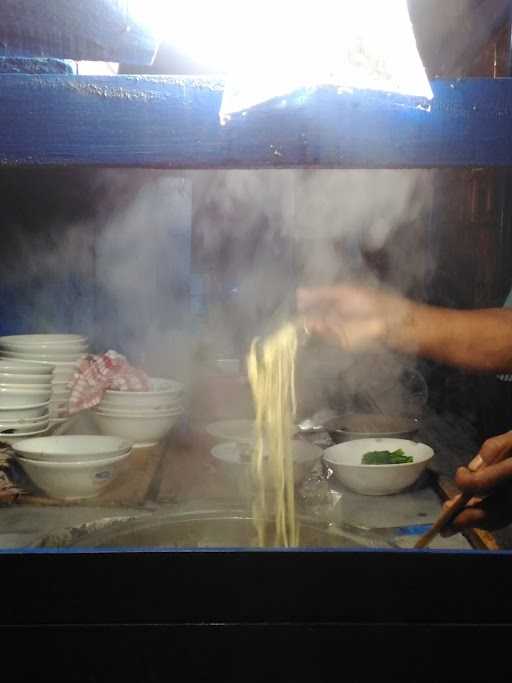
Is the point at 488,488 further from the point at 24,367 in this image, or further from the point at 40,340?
the point at 40,340

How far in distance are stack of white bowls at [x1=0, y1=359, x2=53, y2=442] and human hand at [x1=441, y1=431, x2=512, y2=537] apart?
7.04 ft

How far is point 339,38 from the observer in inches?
66.0

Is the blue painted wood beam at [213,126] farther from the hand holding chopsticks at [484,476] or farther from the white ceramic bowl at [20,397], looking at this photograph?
the white ceramic bowl at [20,397]

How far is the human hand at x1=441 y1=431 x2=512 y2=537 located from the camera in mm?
1847

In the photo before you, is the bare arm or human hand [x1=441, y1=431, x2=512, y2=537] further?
the bare arm

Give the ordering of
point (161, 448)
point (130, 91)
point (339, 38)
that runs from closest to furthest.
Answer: point (339, 38) < point (130, 91) < point (161, 448)

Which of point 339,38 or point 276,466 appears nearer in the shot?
point 339,38

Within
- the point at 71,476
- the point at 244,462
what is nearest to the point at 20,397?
the point at 71,476

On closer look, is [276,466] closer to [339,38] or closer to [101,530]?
[101,530]

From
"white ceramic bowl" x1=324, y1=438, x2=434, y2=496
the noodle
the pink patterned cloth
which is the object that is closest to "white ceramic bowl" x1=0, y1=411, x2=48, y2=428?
the pink patterned cloth

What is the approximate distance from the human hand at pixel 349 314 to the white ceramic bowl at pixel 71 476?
1143 millimetres

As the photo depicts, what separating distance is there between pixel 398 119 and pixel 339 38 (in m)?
0.37

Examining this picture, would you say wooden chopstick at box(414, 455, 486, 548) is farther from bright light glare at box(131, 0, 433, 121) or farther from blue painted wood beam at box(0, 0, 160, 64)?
blue painted wood beam at box(0, 0, 160, 64)
